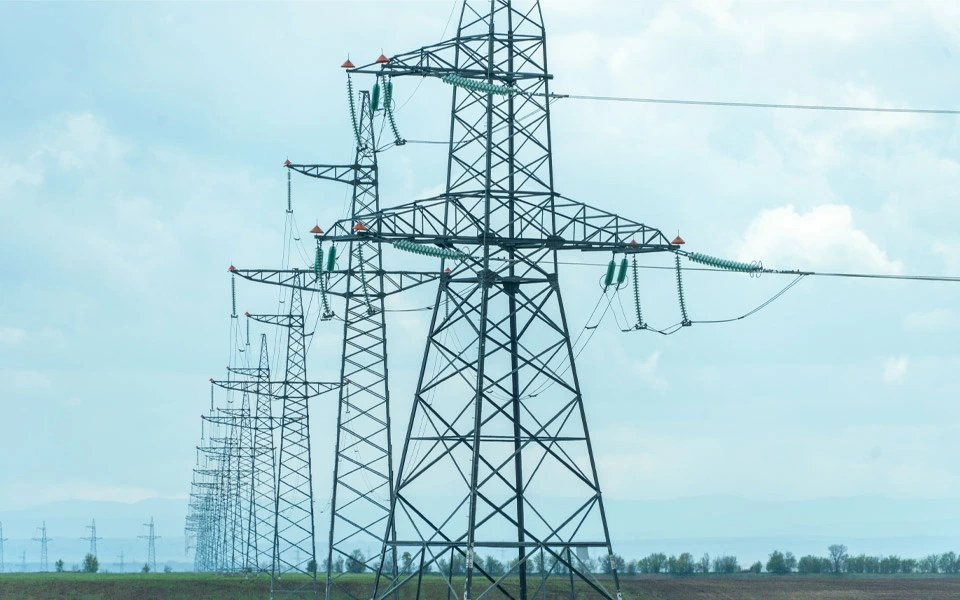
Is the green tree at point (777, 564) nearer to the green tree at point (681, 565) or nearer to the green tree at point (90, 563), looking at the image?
the green tree at point (681, 565)

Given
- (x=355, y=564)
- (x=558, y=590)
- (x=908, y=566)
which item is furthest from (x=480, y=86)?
(x=908, y=566)

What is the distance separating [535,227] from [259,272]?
753 inches

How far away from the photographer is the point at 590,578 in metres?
35.7

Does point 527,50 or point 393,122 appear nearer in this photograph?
point 527,50

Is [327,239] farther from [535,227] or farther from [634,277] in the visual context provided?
[634,277]

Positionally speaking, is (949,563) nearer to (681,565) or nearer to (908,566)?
(908,566)

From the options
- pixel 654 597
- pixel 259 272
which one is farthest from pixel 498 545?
pixel 654 597

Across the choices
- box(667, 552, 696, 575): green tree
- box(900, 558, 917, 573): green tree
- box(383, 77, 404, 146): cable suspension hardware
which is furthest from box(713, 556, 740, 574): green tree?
box(383, 77, 404, 146): cable suspension hardware

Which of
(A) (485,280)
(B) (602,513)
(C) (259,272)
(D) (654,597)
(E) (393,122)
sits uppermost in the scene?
(E) (393,122)

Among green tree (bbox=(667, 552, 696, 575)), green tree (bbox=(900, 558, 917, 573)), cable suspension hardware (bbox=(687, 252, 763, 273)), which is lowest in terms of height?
green tree (bbox=(900, 558, 917, 573))

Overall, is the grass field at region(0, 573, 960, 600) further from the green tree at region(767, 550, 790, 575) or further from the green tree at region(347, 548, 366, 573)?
the green tree at region(767, 550, 790, 575)

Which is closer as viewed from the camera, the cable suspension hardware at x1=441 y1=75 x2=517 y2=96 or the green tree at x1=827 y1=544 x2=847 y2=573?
the cable suspension hardware at x1=441 y1=75 x2=517 y2=96

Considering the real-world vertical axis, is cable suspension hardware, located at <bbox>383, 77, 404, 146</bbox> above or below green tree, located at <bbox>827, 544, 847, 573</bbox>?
above

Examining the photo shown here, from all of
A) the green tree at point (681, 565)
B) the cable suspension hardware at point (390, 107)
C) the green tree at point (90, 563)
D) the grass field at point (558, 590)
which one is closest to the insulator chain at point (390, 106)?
the cable suspension hardware at point (390, 107)
